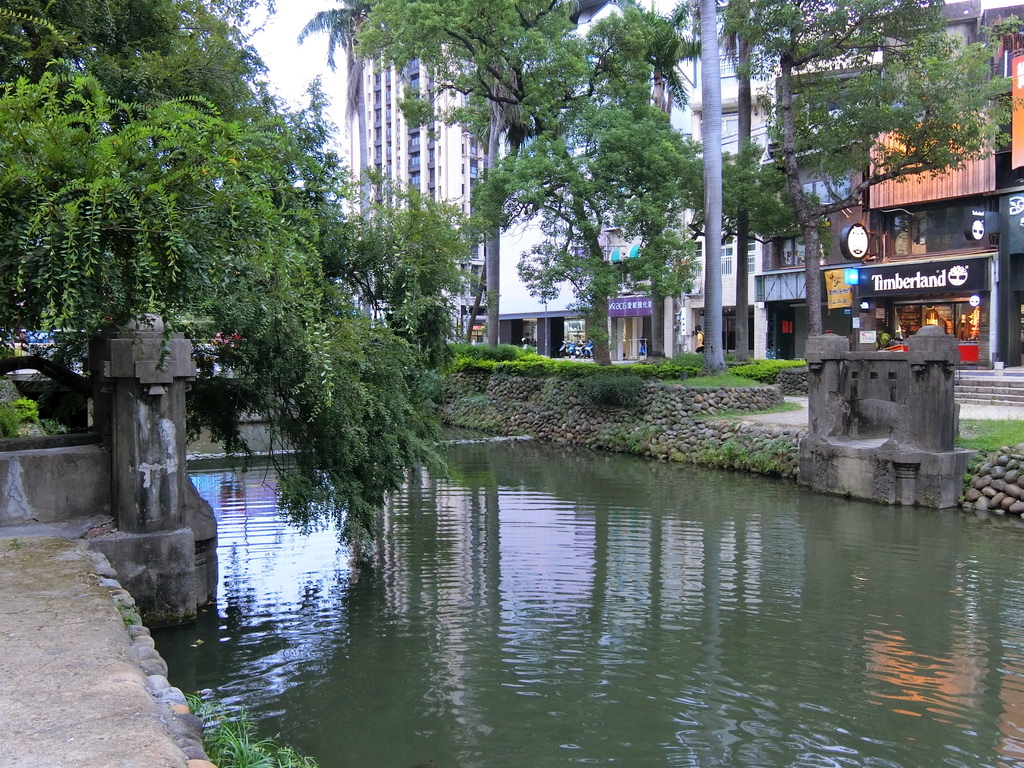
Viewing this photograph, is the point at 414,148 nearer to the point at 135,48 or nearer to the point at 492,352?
the point at 492,352

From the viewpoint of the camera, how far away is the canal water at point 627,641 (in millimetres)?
Result: 6793

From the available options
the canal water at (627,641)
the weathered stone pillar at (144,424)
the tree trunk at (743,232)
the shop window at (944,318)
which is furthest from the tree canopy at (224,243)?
the shop window at (944,318)

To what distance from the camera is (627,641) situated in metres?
8.87

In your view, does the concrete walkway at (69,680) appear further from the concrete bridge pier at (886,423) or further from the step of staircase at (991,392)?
the step of staircase at (991,392)

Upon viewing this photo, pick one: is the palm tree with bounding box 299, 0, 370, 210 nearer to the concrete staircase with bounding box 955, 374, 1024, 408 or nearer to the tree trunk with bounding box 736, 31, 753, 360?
the tree trunk with bounding box 736, 31, 753, 360

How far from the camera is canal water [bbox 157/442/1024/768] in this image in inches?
267

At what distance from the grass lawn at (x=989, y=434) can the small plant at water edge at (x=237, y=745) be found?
14.5 metres

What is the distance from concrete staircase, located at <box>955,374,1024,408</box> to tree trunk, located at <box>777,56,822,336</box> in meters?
3.93

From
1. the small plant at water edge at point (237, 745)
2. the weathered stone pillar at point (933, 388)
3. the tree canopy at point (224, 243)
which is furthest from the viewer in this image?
the weathered stone pillar at point (933, 388)

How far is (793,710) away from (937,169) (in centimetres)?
1929

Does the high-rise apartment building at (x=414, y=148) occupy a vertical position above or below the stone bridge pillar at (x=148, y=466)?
above

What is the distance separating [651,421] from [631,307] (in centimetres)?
2649

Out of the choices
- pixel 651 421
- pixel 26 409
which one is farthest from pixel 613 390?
pixel 26 409

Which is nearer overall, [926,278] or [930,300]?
[926,278]
